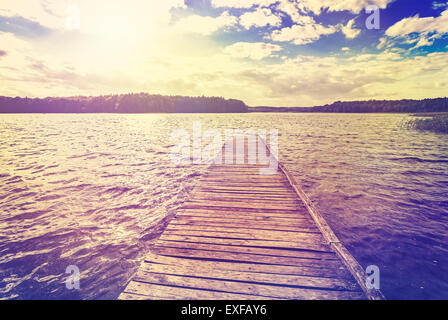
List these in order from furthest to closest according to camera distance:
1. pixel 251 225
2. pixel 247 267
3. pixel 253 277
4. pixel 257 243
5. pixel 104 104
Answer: pixel 104 104, pixel 251 225, pixel 257 243, pixel 247 267, pixel 253 277

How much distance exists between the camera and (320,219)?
5172 mm

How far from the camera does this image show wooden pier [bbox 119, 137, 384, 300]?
320 cm

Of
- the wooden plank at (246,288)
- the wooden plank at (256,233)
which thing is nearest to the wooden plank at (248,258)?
the wooden plank at (246,288)

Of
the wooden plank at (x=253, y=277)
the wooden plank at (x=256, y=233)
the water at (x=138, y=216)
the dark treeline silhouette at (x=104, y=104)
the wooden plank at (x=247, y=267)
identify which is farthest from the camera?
the dark treeline silhouette at (x=104, y=104)

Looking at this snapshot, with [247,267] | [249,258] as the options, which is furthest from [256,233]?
[247,267]

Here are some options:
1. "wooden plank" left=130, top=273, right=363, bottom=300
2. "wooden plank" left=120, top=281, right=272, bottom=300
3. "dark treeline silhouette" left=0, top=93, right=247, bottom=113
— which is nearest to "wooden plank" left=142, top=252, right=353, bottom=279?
"wooden plank" left=130, top=273, right=363, bottom=300

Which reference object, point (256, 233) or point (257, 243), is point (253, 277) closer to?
point (257, 243)

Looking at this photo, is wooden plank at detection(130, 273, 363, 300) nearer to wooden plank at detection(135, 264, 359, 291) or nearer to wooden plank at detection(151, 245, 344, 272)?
wooden plank at detection(135, 264, 359, 291)

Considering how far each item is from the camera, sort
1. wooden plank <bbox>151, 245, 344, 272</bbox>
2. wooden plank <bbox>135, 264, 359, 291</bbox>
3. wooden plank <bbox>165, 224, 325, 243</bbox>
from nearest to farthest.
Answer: wooden plank <bbox>135, 264, 359, 291</bbox>, wooden plank <bbox>151, 245, 344, 272</bbox>, wooden plank <bbox>165, 224, 325, 243</bbox>

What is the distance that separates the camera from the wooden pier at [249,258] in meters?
3.20

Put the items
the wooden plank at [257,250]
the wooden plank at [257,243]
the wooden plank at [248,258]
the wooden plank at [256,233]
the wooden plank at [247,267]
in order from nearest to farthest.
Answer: the wooden plank at [247,267]
the wooden plank at [248,258]
the wooden plank at [257,250]
the wooden plank at [257,243]
the wooden plank at [256,233]

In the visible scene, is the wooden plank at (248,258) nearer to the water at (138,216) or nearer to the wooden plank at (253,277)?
the wooden plank at (253,277)

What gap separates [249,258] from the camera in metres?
3.94

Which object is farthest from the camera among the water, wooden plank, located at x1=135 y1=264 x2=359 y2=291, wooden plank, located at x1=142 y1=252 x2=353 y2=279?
the water
